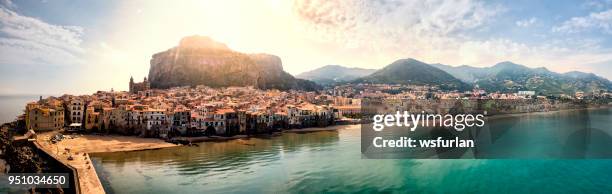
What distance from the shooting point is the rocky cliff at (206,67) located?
45.9 metres

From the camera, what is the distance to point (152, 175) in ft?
40.9

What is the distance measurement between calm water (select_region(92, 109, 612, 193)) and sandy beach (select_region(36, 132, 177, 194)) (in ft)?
1.89

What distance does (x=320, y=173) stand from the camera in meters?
13.1

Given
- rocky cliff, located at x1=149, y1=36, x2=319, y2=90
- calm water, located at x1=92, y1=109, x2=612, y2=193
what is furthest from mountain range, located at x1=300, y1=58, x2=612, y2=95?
calm water, located at x1=92, y1=109, x2=612, y2=193

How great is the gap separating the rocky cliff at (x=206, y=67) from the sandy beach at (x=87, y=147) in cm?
2629

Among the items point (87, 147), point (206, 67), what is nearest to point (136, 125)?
point (87, 147)

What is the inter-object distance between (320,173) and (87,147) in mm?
9444

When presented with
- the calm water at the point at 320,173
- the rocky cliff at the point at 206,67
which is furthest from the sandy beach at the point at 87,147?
the rocky cliff at the point at 206,67

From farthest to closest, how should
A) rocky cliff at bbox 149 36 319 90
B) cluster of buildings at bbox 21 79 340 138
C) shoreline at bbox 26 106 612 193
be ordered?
rocky cliff at bbox 149 36 319 90 → cluster of buildings at bbox 21 79 340 138 → shoreline at bbox 26 106 612 193

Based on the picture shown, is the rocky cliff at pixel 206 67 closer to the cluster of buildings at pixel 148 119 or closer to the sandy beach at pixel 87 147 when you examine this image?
the cluster of buildings at pixel 148 119

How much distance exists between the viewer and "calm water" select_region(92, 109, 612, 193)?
11414 mm

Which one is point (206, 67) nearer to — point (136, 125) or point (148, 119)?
point (148, 119)

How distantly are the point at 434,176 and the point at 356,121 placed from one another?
17309 millimetres

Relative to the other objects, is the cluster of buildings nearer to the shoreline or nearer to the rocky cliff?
the shoreline
